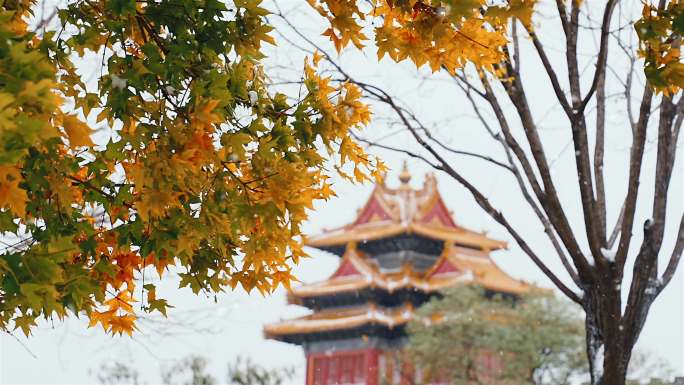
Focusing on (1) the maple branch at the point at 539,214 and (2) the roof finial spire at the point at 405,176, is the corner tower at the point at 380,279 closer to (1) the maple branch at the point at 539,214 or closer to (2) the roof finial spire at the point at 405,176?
(2) the roof finial spire at the point at 405,176

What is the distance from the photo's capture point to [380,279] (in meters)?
24.3

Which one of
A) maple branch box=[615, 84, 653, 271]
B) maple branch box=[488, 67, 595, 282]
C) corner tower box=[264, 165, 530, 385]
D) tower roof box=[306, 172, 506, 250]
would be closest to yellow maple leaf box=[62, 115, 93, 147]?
maple branch box=[488, 67, 595, 282]

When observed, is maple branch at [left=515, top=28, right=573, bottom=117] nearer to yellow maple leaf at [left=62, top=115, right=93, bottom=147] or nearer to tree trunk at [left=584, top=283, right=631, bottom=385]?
tree trunk at [left=584, top=283, right=631, bottom=385]

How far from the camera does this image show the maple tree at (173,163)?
2623 mm

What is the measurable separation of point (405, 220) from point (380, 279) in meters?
1.94

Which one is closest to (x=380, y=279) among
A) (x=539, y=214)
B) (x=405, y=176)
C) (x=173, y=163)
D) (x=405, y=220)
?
(x=405, y=220)

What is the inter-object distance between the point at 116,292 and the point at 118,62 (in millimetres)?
877

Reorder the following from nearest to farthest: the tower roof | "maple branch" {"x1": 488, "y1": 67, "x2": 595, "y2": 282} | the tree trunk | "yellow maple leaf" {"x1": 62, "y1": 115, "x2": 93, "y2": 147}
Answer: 1. "yellow maple leaf" {"x1": 62, "y1": 115, "x2": 93, "y2": 147}
2. the tree trunk
3. "maple branch" {"x1": 488, "y1": 67, "x2": 595, "y2": 282}
4. the tower roof

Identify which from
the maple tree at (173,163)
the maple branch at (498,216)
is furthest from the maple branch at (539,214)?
the maple tree at (173,163)

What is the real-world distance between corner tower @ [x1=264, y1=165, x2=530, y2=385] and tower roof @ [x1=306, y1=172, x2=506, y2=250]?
0.03m

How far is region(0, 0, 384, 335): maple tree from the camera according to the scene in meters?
2.62

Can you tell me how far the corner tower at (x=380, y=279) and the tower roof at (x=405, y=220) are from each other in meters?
0.03

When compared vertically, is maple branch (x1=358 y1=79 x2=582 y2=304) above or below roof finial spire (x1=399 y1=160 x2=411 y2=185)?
below

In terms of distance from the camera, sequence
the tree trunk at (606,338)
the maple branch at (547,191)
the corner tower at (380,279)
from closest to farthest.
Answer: the tree trunk at (606,338) → the maple branch at (547,191) → the corner tower at (380,279)
